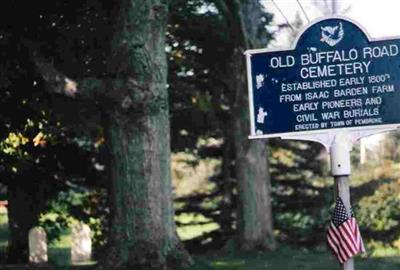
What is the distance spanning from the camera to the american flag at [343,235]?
7.89 metres

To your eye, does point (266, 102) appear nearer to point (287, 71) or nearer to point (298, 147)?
point (287, 71)

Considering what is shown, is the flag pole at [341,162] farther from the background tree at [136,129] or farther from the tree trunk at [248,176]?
the tree trunk at [248,176]

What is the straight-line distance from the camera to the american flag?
25.9 feet

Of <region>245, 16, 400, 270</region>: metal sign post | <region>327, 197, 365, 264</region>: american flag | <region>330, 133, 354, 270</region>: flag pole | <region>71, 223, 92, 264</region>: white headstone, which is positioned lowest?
<region>71, 223, 92, 264</region>: white headstone

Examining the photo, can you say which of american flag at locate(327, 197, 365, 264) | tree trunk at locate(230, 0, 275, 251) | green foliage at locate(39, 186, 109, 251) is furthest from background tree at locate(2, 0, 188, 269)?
green foliage at locate(39, 186, 109, 251)

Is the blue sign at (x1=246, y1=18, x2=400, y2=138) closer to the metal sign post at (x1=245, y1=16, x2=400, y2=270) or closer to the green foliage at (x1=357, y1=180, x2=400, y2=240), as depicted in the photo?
the metal sign post at (x1=245, y1=16, x2=400, y2=270)

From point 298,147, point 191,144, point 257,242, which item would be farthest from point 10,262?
point 298,147

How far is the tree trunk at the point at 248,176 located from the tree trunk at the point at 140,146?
9.64 meters

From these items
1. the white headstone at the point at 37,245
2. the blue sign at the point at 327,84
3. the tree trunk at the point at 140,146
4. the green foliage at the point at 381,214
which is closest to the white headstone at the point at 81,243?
the white headstone at the point at 37,245

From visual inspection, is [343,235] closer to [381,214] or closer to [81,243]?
[81,243]

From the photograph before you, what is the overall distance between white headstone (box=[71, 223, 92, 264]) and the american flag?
1632 centimetres

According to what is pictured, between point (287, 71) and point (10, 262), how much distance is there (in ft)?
48.4

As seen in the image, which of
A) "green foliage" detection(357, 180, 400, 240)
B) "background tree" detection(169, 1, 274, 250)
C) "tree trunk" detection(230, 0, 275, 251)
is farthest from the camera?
"green foliage" detection(357, 180, 400, 240)

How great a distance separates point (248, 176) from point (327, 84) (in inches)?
582
